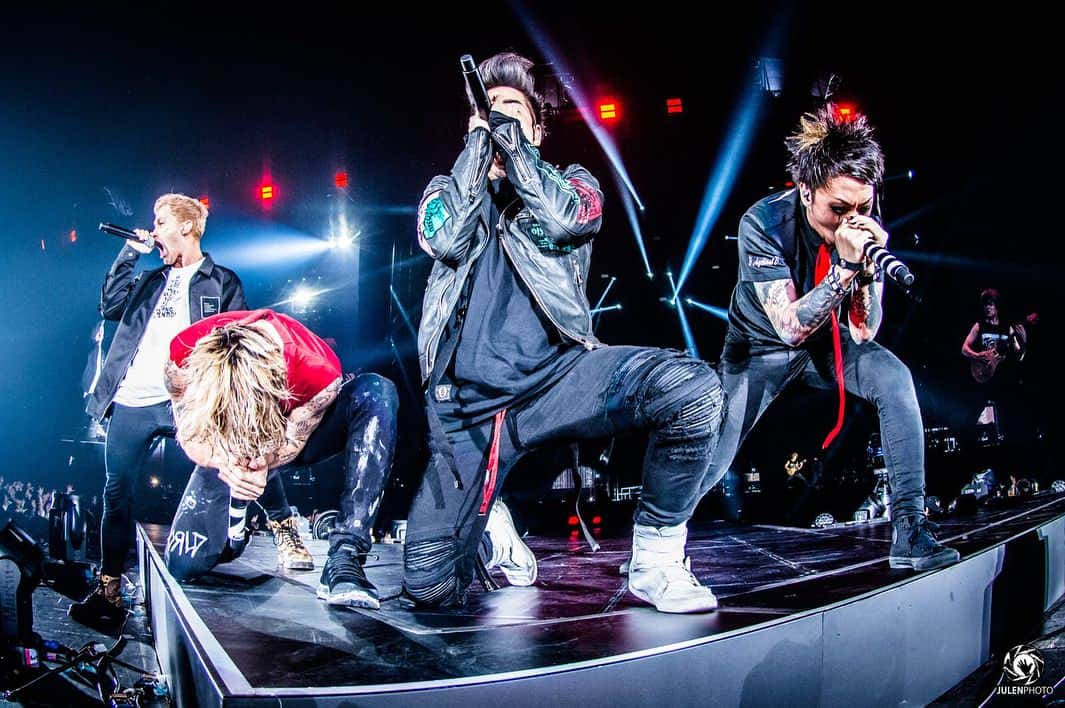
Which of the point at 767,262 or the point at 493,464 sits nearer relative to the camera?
the point at 493,464

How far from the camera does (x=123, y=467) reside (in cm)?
288

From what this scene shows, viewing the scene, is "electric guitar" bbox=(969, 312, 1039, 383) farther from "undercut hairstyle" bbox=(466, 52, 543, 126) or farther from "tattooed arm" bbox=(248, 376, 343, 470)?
"tattooed arm" bbox=(248, 376, 343, 470)

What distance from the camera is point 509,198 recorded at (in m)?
2.24

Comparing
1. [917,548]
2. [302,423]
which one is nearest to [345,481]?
[302,423]

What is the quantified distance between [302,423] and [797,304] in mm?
1653

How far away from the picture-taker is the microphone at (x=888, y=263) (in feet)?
6.47

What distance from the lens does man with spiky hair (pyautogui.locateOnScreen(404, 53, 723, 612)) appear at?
176 centimetres

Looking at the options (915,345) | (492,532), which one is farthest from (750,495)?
(492,532)

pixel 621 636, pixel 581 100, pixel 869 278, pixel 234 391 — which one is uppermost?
pixel 581 100

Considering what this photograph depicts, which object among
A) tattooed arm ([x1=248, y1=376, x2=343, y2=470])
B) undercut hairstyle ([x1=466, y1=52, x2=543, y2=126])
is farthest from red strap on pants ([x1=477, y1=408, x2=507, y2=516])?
undercut hairstyle ([x1=466, y1=52, x2=543, y2=126])

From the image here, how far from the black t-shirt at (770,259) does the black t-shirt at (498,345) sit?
841 mm

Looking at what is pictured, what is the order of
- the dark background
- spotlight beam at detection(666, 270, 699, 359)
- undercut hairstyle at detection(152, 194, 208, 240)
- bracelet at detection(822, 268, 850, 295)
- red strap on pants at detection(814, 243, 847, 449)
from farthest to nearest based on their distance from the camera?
spotlight beam at detection(666, 270, 699, 359)
the dark background
undercut hairstyle at detection(152, 194, 208, 240)
red strap on pants at detection(814, 243, 847, 449)
bracelet at detection(822, 268, 850, 295)

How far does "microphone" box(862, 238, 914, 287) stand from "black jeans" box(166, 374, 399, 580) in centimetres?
157

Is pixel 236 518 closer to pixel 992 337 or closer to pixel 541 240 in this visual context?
pixel 541 240
